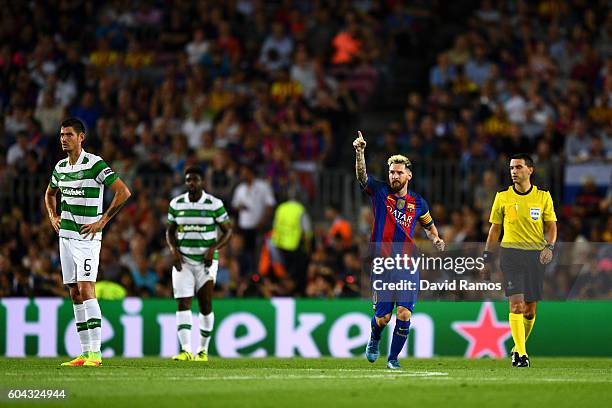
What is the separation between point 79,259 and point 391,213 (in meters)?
3.29

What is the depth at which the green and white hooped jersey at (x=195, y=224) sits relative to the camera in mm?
16797

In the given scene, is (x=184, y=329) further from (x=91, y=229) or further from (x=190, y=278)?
(x=91, y=229)

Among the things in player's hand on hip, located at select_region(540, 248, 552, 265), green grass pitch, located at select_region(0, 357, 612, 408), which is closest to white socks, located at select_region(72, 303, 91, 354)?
green grass pitch, located at select_region(0, 357, 612, 408)

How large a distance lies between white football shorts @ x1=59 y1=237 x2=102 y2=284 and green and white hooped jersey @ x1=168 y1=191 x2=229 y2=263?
306 cm

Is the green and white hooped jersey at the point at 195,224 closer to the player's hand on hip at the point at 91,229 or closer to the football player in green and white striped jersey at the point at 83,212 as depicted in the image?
the football player in green and white striped jersey at the point at 83,212

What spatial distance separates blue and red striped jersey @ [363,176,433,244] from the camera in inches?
555

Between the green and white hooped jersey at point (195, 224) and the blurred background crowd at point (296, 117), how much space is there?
398 centimetres

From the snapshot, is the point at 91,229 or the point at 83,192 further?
the point at 83,192

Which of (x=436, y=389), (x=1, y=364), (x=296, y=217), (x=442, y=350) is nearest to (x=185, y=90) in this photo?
(x=296, y=217)

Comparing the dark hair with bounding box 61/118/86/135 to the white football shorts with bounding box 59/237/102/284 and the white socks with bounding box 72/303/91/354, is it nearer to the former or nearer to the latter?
the white football shorts with bounding box 59/237/102/284

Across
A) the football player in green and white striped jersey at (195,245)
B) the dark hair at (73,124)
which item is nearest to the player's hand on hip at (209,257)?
the football player in green and white striped jersey at (195,245)

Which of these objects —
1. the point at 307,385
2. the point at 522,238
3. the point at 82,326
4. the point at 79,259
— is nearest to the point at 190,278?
the point at 82,326

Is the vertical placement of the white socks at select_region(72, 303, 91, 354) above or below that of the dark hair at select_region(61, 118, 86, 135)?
below

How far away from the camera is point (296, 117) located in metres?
24.2
